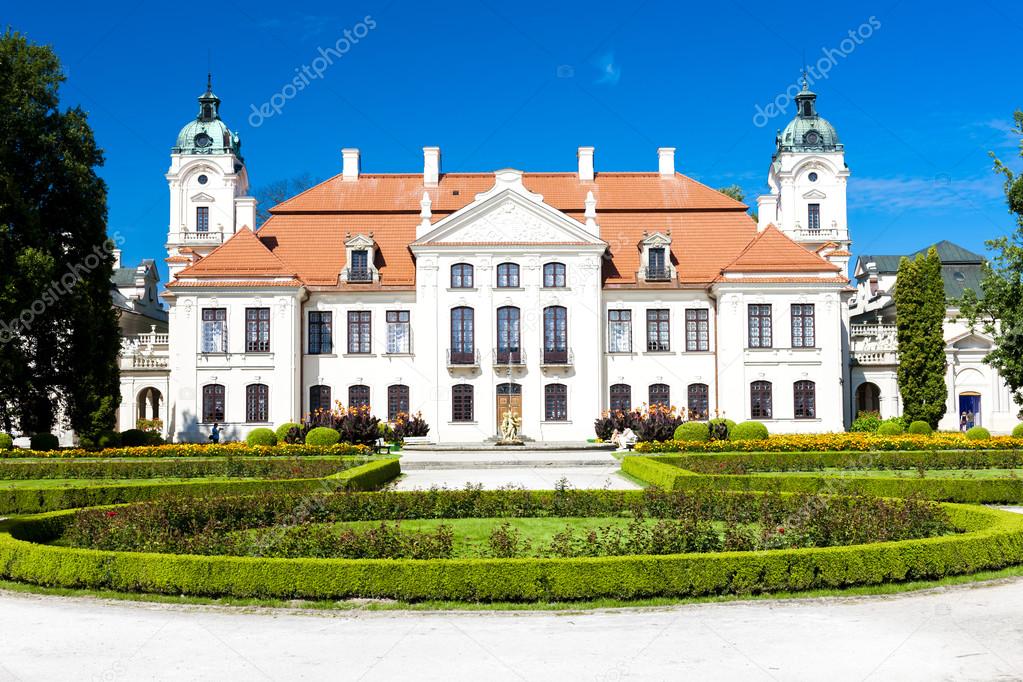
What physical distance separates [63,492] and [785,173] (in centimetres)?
5551

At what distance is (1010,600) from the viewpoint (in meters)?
11.6

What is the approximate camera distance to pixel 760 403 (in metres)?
39.4

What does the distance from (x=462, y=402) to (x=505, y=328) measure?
142 inches

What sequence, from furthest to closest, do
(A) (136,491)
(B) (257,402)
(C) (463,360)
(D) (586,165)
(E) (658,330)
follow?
(D) (586,165) → (E) (658,330) → (C) (463,360) → (B) (257,402) → (A) (136,491)

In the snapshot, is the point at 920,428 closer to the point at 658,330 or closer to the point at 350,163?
the point at 658,330

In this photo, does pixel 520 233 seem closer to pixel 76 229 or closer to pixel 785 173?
pixel 76 229

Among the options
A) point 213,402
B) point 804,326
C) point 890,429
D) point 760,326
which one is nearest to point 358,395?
point 213,402

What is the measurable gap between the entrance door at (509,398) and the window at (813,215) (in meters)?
34.3

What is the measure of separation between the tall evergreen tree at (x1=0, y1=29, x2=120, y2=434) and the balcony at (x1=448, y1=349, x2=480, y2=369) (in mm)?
12898

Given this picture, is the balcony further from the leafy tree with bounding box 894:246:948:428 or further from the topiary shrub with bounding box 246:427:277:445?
the leafy tree with bounding box 894:246:948:428

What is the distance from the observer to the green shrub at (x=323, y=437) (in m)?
31.9

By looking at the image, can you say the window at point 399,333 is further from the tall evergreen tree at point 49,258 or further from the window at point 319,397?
the tall evergreen tree at point 49,258

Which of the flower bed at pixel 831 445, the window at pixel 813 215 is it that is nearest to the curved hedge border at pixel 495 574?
the flower bed at pixel 831 445

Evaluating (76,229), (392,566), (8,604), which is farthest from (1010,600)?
(76,229)
